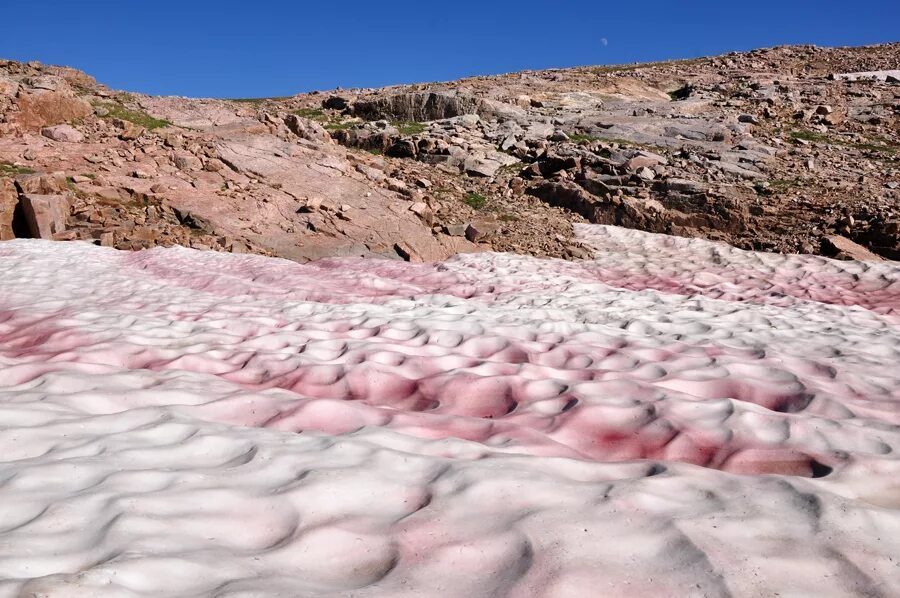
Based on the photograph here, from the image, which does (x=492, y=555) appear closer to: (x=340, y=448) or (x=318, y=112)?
(x=340, y=448)

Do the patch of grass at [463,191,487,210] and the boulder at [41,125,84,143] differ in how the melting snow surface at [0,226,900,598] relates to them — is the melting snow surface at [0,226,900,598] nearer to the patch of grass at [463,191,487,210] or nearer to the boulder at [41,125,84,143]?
the boulder at [41,125,84,143]

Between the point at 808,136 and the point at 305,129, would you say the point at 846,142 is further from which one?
the point at 305,129

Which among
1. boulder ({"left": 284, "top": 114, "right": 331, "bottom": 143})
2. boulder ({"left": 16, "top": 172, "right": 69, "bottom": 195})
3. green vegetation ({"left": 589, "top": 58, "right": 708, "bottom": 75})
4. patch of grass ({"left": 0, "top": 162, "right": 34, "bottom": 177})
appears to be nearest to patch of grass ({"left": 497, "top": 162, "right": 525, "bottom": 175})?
boulder ({"left": 284, "top": 114, "right": 331, "bottom": 143})

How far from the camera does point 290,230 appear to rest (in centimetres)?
1395

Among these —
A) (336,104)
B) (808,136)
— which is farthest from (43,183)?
(808,136)

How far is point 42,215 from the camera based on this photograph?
1241 cm

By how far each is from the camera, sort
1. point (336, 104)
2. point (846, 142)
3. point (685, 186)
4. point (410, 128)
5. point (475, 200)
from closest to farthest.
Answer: point (685, 186) → point (475, 200) → point (846, 142) → point (410, 128) → point (336, 104)

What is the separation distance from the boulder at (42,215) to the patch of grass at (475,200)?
394 inches

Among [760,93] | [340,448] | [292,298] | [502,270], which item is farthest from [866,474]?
[760,93]

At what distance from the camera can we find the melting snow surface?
7.97 feet

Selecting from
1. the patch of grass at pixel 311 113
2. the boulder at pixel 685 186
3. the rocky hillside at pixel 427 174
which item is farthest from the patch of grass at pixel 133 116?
the boulder at pixel 685 186

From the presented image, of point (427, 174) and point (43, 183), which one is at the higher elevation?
point (427, 174)

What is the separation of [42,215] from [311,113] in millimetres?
16734

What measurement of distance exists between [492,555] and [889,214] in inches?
667
